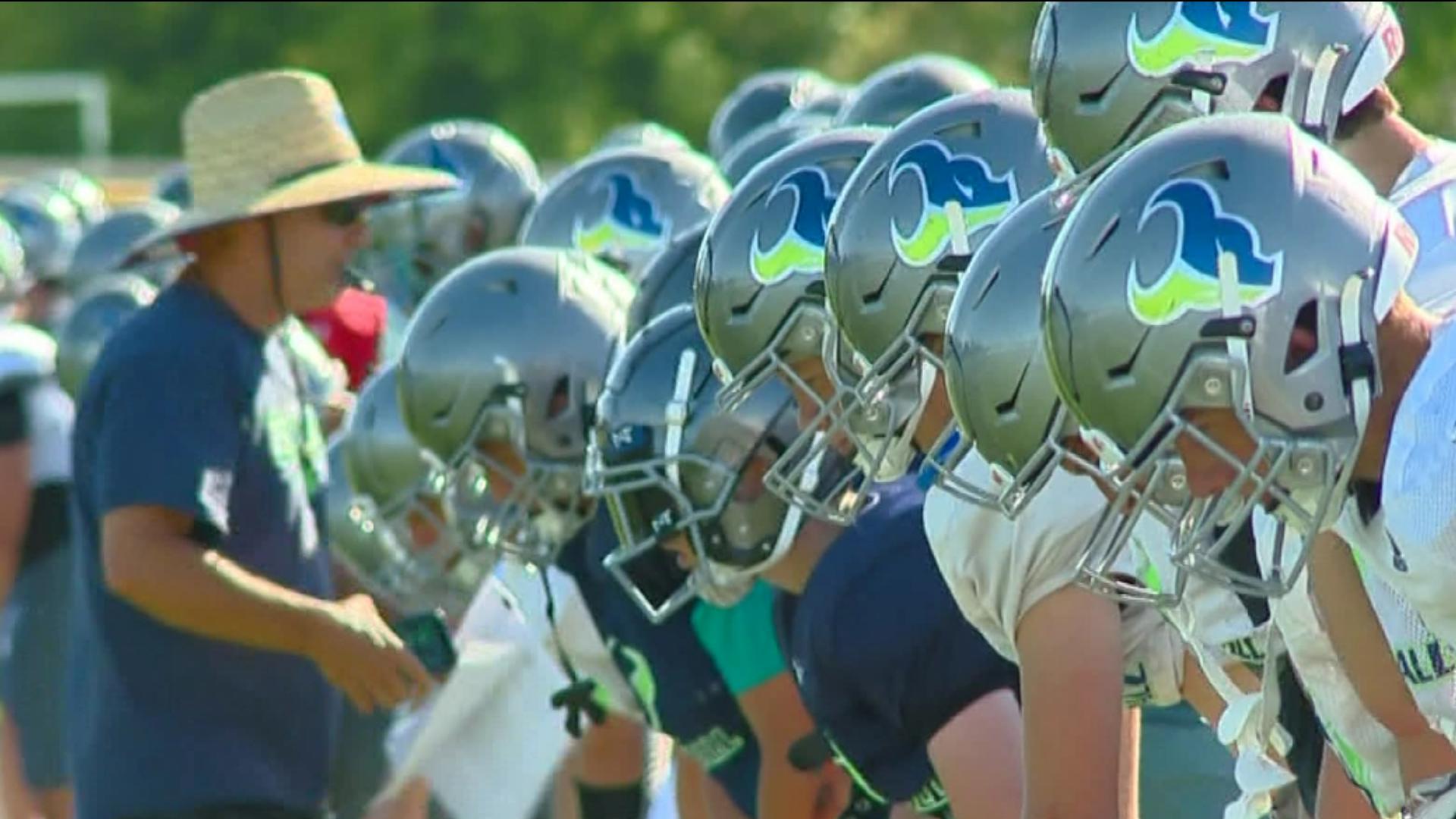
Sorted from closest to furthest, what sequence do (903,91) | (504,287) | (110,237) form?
(504,287), (903,91), (110,237)

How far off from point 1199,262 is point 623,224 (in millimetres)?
3940

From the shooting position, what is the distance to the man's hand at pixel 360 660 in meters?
5.41

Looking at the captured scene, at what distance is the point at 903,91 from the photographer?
7023 mm

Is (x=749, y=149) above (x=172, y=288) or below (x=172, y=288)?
below

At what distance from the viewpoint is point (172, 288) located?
18.6 ft

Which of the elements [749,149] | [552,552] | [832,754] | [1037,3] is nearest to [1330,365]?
[832,754]

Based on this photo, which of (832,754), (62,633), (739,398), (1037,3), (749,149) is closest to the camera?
(739,398)

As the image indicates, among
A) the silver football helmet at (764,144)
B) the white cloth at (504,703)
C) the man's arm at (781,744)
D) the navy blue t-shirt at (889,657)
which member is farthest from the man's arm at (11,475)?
the navy blue t-shirt at (889,657)

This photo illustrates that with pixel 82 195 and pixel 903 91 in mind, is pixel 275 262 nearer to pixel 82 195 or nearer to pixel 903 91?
pixel 903 91

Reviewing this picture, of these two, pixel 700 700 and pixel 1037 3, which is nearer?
pixel 700 700

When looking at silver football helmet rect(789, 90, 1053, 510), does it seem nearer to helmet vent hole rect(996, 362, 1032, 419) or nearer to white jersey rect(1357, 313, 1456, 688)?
helmet vent hole rect(996, 362, 1032, 419)

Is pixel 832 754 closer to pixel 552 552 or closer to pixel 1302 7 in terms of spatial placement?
pixel 552 552

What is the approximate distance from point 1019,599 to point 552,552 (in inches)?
75.1

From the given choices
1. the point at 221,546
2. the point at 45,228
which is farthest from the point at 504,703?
the point at 45,228
